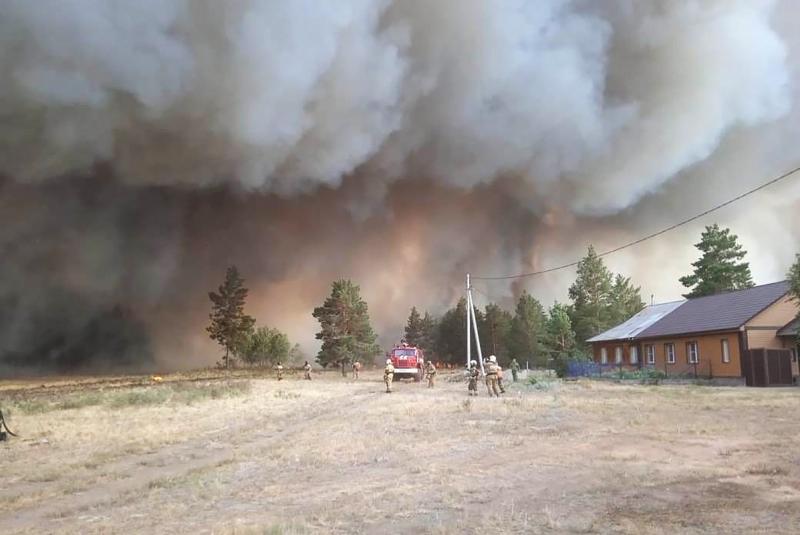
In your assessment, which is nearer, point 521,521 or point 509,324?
point 521,521

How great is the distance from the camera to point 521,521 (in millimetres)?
7215

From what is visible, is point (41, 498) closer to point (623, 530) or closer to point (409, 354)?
point (623, 530)

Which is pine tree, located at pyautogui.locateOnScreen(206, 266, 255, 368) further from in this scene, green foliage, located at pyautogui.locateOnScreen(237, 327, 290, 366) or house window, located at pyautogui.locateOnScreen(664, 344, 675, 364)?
house window, located at pyautogui.locateOnScreen(664, 344, 675, 364)

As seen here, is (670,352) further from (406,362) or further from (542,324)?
(542,324)

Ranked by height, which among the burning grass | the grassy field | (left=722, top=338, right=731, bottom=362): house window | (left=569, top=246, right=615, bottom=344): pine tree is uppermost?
(left=569, top=246, right=615, bottom=344): pine tree

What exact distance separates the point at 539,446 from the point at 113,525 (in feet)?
25.6

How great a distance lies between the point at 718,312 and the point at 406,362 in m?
19.6

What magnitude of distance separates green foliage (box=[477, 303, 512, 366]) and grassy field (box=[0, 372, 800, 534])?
84042 mm

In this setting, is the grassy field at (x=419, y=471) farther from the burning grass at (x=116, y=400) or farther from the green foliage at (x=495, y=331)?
the green foliage at (x=495, y=331)

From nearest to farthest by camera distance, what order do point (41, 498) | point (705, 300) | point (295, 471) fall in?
point (41, 498) < point (295, 471) < point (705, 300)

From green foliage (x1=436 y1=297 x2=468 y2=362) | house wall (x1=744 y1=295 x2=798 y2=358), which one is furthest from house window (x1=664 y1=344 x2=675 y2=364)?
green foliage (x1=436 y1=297 x2=468 y2=362)

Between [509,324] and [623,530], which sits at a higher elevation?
[509,324]

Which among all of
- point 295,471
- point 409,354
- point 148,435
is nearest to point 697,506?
point 295,471

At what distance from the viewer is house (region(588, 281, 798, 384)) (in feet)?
115
